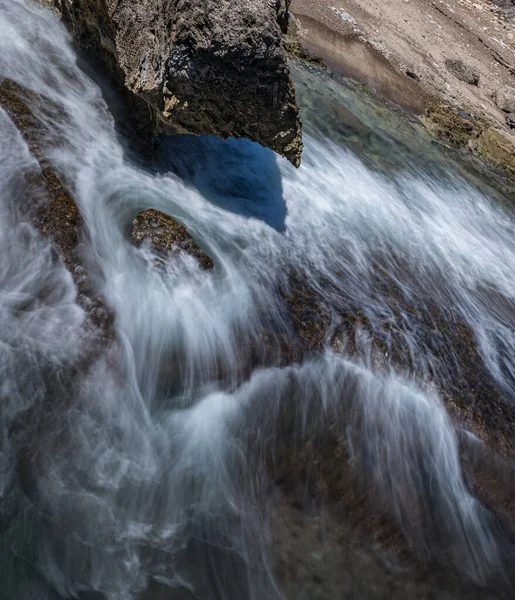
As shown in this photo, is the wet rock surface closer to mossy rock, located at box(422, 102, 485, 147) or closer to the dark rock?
mossy rock, located at box(422, 102, 485, 147)

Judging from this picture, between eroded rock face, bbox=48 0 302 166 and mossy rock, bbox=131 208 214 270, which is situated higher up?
eroded rock face, bbox=48 0 302 166

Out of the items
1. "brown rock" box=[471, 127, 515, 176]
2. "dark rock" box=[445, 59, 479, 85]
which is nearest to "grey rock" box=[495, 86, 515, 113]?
"dark rock" box=[445, 59, 479, 85]

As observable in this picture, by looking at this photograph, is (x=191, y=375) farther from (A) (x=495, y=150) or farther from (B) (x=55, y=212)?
(A) (x=495, y=150)

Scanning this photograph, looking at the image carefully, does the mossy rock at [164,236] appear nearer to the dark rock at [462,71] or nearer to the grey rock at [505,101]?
the dark rock at [462,71]

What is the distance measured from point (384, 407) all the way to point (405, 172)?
23.6ft

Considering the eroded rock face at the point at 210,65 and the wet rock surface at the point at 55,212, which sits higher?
the eroded rock face at the point at 210,65

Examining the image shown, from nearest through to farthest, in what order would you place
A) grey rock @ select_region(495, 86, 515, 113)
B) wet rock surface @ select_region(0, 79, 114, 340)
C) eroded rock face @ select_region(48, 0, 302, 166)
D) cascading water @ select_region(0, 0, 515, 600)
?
1. cascading water @ select_region(0, 0, 515, 600)
2. wet rock surface @ select_region(0, 79, 114, 340)
3. eroded rock face @ select_region(48, 0, 302, 166)
4. grey rock @ select_region(495, 86, 515, 113)

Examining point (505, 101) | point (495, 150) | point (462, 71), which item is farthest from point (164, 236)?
point (505, 101)

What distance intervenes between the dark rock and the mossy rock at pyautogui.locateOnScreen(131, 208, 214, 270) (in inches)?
554

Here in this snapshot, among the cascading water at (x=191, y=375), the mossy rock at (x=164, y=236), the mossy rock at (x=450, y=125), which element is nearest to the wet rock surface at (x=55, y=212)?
the cascading water at (x=191, y=375)

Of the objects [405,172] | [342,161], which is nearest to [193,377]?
[342,161]

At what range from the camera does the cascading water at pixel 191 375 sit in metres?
3.72

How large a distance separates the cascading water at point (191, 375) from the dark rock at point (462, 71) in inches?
437

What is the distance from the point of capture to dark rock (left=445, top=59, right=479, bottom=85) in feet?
54.0
